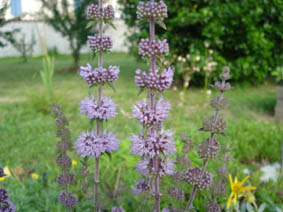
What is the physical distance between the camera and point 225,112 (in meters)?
6.30

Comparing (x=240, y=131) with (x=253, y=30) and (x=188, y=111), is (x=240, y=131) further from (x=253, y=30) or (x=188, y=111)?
(x=253, y=30)

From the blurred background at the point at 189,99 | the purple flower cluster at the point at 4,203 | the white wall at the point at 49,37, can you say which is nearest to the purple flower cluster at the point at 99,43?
the purple flower cluster at the point at 4,203

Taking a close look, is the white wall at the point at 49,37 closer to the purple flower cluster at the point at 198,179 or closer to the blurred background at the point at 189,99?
the blurred background at the point at 189,99

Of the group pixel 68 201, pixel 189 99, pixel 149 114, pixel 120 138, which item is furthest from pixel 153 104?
pixel 189 99

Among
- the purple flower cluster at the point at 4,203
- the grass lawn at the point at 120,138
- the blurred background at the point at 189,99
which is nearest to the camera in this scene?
the purple flower cluster at the point at 4,203

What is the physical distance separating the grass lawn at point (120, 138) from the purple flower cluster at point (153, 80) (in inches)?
12.2

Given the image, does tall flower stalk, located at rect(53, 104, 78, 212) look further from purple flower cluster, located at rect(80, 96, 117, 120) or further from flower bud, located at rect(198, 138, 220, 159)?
flower bud, located at rect(198, 138, 220, 159)

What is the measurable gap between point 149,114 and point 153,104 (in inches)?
1.8

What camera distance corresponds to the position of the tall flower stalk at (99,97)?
4.85ft

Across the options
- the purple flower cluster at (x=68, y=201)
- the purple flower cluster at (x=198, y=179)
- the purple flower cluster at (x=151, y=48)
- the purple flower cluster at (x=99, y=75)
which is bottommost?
the purple flower cluster at (x=68, y=201)

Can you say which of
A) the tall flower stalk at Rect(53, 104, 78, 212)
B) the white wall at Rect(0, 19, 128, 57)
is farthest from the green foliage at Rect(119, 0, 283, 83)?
the white wall at Rect(0, 19, 128, 57)

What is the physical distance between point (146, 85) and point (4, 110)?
5853 mm

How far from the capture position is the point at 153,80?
3.80 ft

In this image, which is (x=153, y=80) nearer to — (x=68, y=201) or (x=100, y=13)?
(x=100, y=13)
